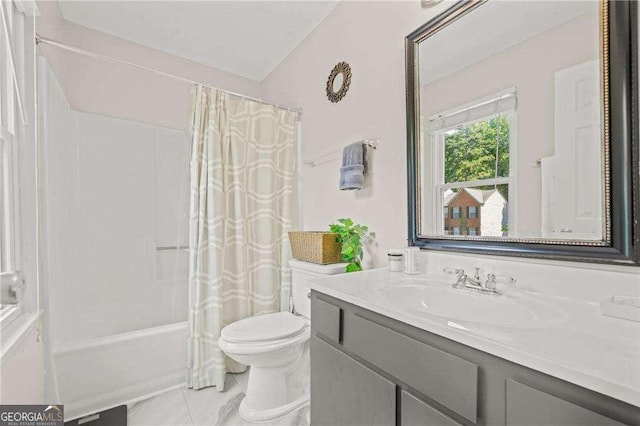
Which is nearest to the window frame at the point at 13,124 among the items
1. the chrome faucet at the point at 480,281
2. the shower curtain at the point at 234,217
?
the shower curtain at the point at 234,217

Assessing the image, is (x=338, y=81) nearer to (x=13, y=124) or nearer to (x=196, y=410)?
(x=13, y=124)

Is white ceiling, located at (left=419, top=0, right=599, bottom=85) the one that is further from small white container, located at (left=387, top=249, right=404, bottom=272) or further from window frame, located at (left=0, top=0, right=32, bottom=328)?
window frame, located at (left=0, top=0, right=32, bottom=328)

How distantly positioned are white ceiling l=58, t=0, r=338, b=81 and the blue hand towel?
1.05 metres

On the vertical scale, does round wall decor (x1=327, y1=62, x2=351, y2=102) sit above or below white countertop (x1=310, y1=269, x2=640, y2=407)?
above

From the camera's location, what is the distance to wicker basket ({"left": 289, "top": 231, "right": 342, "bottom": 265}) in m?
1.70

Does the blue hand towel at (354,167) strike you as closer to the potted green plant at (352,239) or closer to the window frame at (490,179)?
the potted green plant at (352,239)

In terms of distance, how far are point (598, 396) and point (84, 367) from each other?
223cm

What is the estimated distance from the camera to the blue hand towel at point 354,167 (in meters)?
1.65

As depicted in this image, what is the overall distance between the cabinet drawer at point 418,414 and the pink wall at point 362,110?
2.62 ft

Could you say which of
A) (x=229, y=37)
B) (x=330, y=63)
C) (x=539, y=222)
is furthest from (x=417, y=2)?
(x=229, y=37)

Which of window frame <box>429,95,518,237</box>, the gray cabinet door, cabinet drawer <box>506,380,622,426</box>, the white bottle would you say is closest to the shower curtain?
the gray cabinet door

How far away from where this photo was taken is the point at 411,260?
1324mm

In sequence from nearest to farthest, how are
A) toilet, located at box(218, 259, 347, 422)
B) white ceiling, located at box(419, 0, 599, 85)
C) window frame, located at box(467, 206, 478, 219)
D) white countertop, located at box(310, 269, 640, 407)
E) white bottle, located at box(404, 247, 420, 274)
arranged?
white countertop, located at box(310, 269, 640, 407), white ceiling, located at box(419, 0, 599, 85), window frame, located at box(467, 206, 478, 219), white bottle, located at box(404, 247, 420, 274), toilet, located at box(218, 259, 347, 422)

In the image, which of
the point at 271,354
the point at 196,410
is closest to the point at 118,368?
the point at 196,410
